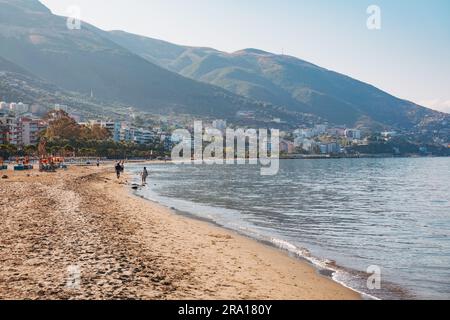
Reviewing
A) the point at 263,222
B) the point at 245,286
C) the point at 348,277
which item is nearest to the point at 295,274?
the point at 348,277

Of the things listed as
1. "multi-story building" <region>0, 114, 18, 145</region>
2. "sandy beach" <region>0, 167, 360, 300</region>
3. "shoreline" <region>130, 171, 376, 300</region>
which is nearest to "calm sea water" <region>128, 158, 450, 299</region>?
"shoreline" <region>130, 171, 376, 300</region>

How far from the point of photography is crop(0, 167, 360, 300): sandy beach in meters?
10.6

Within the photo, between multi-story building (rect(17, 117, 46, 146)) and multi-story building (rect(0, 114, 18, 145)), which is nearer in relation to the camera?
multi-story building (rect(0, 114, 18, 145))

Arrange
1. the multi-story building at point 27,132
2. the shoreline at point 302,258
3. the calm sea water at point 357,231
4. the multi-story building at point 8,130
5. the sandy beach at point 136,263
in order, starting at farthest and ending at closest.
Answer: the multi-story building at point 27,132, the multi-story building at point 8,130, the calm sea water at point 357,231, the shoreline at point 302,258, the sandy beach at point 136,263

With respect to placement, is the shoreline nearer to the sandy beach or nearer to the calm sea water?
the calm sea water

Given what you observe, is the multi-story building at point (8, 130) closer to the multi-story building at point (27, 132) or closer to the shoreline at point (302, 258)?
the multi-story building at point (27, 132)

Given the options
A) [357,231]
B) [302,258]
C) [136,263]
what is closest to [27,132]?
[357,231]

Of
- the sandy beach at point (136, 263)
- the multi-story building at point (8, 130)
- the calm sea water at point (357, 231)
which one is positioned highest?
the multi-story building at point (8, 130)

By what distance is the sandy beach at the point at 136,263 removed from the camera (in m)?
10.6

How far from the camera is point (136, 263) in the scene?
1330 centimetres

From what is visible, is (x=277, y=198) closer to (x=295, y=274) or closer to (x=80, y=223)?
(x=80, y=223)

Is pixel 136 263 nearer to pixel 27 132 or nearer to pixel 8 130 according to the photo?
pixel 8 130

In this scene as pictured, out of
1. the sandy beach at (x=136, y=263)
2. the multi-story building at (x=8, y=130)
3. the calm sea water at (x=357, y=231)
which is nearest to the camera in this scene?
the sandy beach at (x=136, y=263)

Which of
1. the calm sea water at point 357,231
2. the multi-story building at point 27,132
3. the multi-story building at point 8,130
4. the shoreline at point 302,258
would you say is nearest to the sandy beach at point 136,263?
the shoreline at point 302,258
